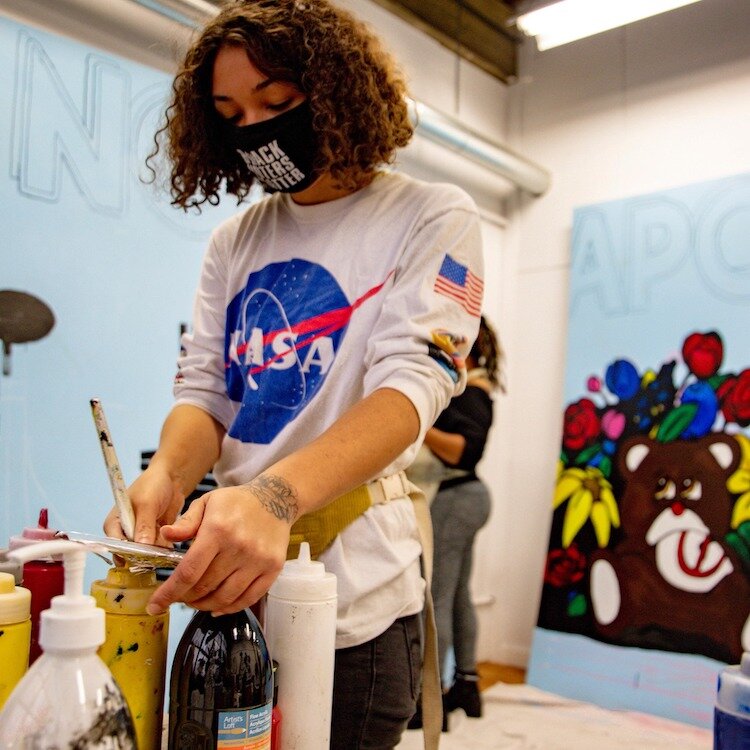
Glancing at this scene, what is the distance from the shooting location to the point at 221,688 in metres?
0.69

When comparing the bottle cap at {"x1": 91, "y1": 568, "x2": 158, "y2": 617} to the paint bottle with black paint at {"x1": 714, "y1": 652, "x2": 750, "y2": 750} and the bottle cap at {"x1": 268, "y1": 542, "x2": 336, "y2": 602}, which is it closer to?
the bottle cap at {"x1": 268, "y1": 542, "x2": 336, "y2": 602}

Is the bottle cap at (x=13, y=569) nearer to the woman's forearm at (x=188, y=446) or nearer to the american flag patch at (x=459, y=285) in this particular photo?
the woman's forearm at (x=188, y=446)

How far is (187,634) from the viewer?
28.9 inches

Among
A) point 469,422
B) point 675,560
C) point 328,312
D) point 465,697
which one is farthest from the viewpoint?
point 675,560

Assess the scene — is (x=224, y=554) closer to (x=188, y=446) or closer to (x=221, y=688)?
(x=221, y=688)

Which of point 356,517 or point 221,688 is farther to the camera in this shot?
point 356,517

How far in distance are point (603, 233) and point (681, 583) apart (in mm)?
1843

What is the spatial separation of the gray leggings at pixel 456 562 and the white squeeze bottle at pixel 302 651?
7.80 ft

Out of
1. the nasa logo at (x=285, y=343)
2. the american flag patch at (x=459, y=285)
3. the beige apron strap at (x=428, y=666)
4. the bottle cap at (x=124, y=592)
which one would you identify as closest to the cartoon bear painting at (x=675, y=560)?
the beige apron strap at (x=428, y=666)

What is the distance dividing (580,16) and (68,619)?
380 centimetres

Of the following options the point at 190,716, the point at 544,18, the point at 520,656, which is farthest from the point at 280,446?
the point at 520,656

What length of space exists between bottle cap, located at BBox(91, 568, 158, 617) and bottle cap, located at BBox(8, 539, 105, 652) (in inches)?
5.6

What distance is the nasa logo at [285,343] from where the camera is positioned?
3.84 ft

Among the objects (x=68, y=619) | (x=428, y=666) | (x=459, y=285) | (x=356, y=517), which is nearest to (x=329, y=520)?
(x=356, y=517)
